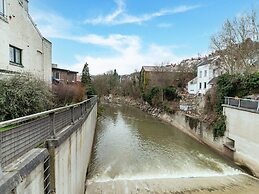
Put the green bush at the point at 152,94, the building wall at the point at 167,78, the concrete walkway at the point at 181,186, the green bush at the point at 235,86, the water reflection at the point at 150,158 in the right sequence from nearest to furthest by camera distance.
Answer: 1. the concrete walkway at the point at 181,186
2. the water reflection at the point at 150,158
3. the green bush at the point at 235,86
4. the green bush at the point at 152,94
5. the building wall at the point at 167,78

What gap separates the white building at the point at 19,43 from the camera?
36.1 feet

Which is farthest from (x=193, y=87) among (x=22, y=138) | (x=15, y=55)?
(x=22, y=138)

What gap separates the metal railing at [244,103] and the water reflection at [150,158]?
366cm

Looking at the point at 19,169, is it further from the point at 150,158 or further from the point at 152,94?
the point at 152,94

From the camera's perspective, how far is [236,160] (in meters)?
13.4

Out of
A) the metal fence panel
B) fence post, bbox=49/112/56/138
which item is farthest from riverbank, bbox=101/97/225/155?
the metal fence panel

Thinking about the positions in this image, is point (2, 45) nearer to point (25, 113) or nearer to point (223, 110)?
point (25, 113)

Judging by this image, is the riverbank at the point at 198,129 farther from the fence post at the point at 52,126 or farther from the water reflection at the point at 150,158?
the fence post at the point at 52,126

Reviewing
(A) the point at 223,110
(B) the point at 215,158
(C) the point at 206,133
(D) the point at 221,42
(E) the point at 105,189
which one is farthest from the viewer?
(D) the point at 221,42

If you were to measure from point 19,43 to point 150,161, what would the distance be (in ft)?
34.2

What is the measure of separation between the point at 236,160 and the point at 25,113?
12.1m

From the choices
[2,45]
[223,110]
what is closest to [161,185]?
[223,110]

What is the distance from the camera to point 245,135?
12969mm

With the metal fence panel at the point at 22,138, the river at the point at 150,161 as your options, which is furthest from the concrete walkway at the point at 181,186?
the metal fence panel at the point at 22,138
